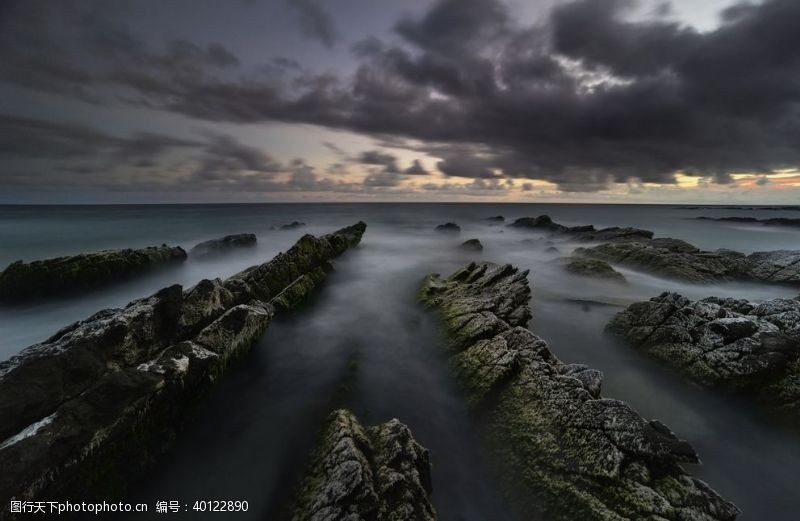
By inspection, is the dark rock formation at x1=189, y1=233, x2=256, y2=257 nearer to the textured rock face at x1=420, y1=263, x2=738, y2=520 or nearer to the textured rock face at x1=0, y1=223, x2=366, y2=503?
the textured rock face at x1=0, y1=223, x2=366, y2=503

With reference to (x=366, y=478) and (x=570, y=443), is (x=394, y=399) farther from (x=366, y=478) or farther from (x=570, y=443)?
(x=570, y=443)

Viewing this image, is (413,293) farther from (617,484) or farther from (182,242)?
(182,242)

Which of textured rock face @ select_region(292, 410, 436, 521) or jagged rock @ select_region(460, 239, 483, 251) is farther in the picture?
jagged rock @ select_region(460, 239, 483, 251)

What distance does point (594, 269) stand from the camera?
A: 63.4ft

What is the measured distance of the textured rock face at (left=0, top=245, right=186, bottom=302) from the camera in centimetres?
1420

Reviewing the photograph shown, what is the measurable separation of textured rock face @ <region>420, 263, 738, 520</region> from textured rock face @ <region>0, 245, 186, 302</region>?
17329 millimetres

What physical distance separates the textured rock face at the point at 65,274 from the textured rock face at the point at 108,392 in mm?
9703

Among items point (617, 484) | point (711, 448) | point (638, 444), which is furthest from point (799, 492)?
point (617, 484)

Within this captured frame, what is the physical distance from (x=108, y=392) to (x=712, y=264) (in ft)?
87.2

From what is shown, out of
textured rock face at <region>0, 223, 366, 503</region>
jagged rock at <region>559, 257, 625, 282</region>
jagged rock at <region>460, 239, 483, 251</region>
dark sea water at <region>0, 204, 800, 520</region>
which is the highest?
textured rock face at <region>0, 223, 366, 503</region>

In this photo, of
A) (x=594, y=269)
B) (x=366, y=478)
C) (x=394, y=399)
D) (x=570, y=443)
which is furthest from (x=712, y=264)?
(x=366, y=478)

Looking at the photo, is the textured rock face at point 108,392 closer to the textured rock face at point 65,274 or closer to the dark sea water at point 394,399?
the dark sea water at point 394,399

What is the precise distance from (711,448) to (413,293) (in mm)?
11610

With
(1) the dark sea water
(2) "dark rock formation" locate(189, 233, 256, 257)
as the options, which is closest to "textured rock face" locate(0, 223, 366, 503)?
(1) the dark sea water
